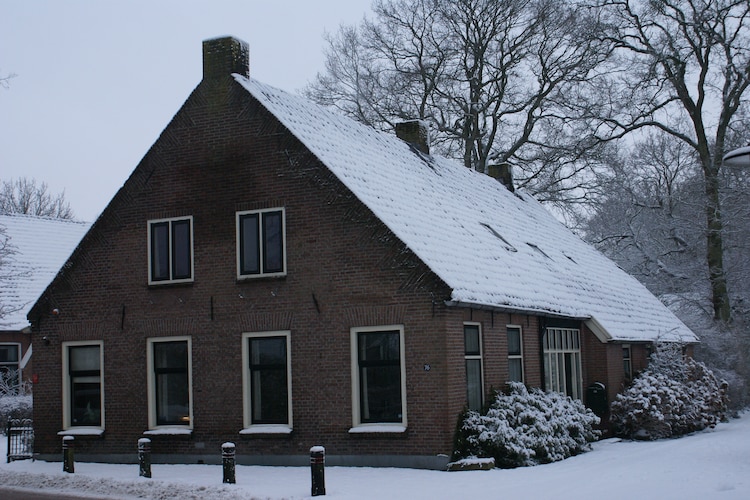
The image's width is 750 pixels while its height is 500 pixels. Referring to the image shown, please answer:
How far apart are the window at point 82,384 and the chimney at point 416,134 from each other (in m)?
10.7

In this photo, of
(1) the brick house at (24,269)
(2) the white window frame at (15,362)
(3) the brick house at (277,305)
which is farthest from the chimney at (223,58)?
(2) the white window frame at (15,362)

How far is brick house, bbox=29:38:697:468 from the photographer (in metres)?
18.7

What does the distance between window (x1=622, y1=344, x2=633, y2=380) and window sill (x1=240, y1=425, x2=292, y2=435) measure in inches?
453

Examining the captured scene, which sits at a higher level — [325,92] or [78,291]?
[325,92]

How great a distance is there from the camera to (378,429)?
18.5m

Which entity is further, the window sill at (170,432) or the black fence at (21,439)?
the black fence at (21,439)

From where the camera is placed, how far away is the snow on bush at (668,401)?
23.8m

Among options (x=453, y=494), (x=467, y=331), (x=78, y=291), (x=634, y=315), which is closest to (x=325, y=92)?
(x=634, y=315)

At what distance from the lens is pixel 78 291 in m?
22.2

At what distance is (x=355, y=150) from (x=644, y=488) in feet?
34.7

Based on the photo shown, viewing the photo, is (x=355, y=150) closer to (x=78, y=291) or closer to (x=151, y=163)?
(x=151, y=163)

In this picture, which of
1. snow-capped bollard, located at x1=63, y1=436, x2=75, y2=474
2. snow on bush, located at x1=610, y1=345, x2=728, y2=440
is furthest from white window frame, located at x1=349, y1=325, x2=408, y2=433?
snow on bush, located at x1=610, y1=345, x2=728, y2=440

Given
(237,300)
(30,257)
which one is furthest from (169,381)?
(30,257)

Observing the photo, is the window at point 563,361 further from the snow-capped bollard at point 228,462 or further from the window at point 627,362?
the snow-capped bollard at point 228,462
